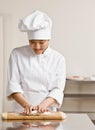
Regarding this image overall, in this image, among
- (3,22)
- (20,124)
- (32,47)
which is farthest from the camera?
(3,22)

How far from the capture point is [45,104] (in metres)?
1.85

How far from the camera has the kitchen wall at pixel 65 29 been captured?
11.9 feet

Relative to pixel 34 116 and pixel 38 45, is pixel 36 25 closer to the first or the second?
pixel 38 45

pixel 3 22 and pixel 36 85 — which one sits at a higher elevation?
pixel 3 22

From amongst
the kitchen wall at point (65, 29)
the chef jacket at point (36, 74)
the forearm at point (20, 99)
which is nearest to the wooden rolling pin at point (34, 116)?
the forearm at point (20, 99)

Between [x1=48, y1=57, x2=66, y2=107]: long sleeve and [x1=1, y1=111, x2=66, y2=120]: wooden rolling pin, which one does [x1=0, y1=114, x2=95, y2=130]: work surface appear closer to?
[x1=1, y1=111, x2=66, y2=120]: wooden rolling pin

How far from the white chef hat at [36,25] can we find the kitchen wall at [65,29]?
169cm

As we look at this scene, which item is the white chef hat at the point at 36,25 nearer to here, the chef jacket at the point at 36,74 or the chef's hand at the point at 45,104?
the chef jacket at the point at 36,74

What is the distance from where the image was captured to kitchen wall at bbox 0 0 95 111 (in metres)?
3.62

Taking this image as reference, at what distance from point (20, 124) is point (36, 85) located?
17.7 inches

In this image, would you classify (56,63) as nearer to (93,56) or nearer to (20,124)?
(20,124)

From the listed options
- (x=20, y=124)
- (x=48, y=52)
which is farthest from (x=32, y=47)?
(x=20, y=124)

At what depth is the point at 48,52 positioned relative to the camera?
2045 millimetres

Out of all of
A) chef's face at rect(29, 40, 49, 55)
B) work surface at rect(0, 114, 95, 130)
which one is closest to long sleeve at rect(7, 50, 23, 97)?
chef's face at rect(29, 40, 49, 55)
